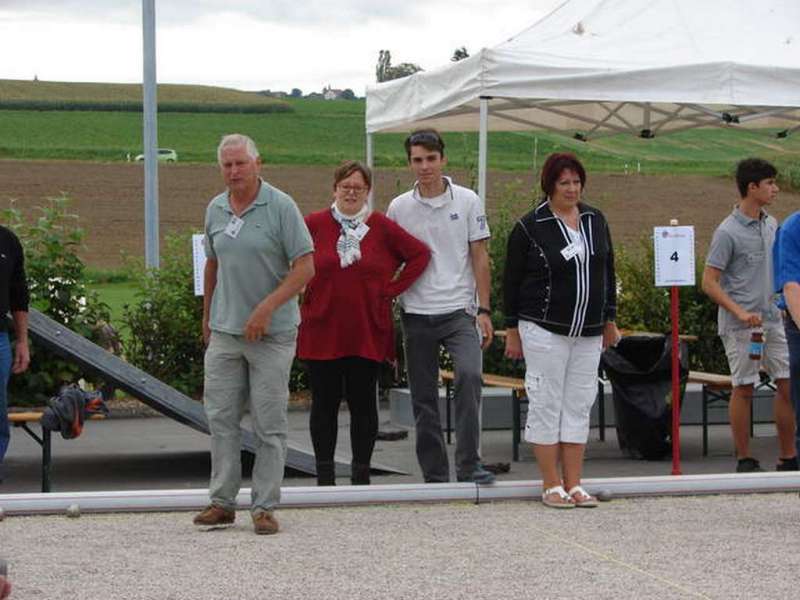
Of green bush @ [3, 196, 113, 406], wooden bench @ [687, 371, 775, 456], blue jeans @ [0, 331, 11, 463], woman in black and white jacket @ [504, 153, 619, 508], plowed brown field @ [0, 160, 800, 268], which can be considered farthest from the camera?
plowed brown field @ [0, 160, 800, 268]

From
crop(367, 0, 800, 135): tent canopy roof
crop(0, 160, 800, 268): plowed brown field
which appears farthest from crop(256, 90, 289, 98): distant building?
crop(367, 0, 800, 135): tent canopy roof

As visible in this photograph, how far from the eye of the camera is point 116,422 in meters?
13.8

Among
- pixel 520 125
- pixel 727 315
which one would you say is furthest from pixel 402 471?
pixel 520 125

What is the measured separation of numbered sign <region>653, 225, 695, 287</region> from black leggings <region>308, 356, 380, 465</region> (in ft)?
6.93

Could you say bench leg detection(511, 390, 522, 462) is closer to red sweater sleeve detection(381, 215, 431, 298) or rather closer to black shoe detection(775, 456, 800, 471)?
black shoe detection(775, 456, 800, 471)

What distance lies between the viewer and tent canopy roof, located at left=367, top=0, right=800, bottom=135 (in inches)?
402

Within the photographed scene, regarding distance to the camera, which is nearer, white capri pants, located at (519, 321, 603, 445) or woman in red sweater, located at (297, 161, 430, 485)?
white capri pants, located at (519, 321, 603, 445)

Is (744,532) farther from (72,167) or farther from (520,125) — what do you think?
(72,167)

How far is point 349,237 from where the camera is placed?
8516mm

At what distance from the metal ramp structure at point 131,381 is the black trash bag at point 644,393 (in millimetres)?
1690

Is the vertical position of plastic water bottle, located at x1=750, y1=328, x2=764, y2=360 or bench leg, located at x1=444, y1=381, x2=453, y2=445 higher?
plastic water bottle, located at x1=750, y1=328, x2=764, y2=360

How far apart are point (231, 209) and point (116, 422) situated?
21.2 feet

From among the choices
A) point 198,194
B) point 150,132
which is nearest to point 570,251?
point 150,132

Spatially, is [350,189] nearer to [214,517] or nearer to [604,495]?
[214,517]
